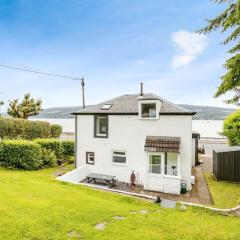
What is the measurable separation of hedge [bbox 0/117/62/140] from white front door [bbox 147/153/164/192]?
1559 cm

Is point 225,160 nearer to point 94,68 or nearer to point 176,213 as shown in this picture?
point 176,213

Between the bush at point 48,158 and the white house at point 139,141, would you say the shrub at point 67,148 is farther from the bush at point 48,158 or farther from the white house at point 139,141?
the white house at point 139,141

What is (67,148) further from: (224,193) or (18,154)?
(224,193)

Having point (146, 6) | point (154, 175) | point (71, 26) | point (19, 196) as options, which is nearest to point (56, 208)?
point (19, 196)

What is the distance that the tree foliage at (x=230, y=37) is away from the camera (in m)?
8.92

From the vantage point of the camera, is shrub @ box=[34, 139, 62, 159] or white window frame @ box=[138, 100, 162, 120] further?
shrub @ box=[34, 139, 62, 159]

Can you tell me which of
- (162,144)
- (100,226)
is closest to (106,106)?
(162,144)

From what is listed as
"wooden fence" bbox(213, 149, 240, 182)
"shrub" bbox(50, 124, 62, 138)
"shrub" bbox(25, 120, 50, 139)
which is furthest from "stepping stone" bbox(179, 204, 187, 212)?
"shrub" bbox(50, 124, 62, 138)

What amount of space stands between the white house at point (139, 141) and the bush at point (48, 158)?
8.52 feet

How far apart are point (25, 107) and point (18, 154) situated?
2027 cm

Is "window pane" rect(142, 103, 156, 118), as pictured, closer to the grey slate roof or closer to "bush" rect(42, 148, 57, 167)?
the grey slate roof

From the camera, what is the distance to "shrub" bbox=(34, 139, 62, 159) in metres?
19.6

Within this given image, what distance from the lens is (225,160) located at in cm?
1680

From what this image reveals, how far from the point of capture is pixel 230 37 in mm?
9609
